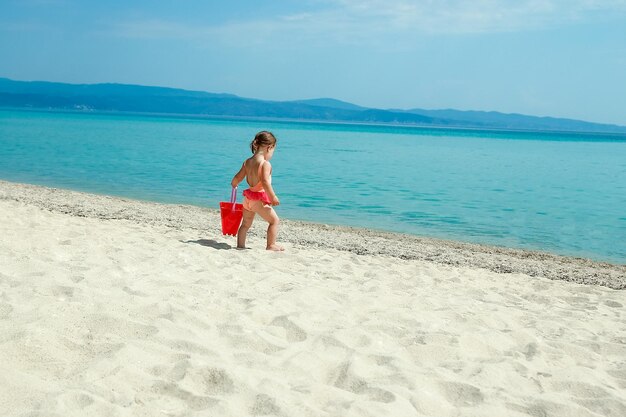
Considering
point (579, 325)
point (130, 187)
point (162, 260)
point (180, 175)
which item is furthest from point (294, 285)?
point (180, 175)

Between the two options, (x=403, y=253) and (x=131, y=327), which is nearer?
(x=131, y=327)

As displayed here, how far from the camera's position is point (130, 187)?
706 inches

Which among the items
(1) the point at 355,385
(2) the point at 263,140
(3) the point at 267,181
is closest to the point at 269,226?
(3) the point at 267,181

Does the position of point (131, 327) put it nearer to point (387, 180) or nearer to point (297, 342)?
point (297, 342)

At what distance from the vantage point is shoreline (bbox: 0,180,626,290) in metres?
8.49

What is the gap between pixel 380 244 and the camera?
32.6 ft

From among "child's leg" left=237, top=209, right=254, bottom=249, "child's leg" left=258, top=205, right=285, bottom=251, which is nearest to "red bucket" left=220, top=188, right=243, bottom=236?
"child's leg" left=237, top=209, right=254, bottom=249

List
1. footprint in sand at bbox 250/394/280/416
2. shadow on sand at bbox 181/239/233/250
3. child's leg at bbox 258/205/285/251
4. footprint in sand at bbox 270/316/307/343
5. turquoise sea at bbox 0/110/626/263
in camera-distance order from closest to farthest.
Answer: footprint in sand at bbox 250/394/280/416, footprint in sand at bbox 270/316/307/343, shadow on sand at bbox 181/239/233/250, child's leg at bbox 258/205/285/251, turquoise sea at bbox 0/110/626/263

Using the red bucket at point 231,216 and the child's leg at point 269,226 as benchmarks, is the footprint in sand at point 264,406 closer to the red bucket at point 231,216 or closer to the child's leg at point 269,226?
the child's leg at point 269,226

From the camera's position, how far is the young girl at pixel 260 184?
7.60 metres

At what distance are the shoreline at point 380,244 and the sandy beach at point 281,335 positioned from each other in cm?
92

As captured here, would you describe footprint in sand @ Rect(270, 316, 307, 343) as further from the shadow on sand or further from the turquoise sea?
the turquoise sea

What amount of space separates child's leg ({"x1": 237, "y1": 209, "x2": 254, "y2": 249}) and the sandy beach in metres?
0.31

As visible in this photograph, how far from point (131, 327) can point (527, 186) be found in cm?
2218
